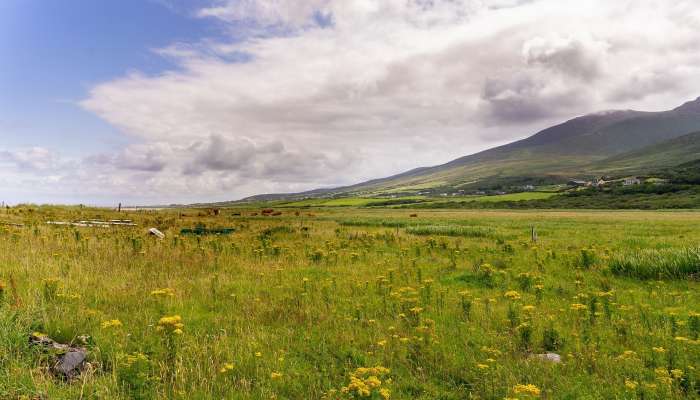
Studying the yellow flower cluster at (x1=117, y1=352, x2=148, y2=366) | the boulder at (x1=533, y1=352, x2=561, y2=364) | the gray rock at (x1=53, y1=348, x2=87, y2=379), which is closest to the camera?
the yellow flower cluster at (x1=117, y1=352, x2=148, y2=366)

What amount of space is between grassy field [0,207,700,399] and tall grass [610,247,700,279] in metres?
0.05

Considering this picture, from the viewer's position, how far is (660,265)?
14570 millimetres

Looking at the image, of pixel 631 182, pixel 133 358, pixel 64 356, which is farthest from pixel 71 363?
pixel 631 182

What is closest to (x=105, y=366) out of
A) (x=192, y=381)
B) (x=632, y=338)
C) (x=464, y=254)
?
(x=192, y=381)

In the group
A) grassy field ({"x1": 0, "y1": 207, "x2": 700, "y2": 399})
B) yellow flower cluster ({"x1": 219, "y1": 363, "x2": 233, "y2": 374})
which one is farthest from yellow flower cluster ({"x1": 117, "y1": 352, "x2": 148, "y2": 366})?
yellow flower cluster ({"x1": 219, "y1": 363, "x2": 233, "y2": 374})

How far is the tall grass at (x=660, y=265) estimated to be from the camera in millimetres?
14297

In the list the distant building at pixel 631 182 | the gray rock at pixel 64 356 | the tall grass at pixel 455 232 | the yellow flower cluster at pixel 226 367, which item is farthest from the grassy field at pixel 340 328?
the distant building at pixel 631 182

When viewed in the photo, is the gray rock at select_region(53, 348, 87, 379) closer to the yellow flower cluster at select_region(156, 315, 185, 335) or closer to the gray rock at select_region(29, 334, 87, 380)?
the gray rock at select_region(29, 334, 87, 380)

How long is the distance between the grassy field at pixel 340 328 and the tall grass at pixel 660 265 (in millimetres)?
53

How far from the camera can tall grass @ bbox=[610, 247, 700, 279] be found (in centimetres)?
1430

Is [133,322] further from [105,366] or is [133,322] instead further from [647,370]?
[647,370]

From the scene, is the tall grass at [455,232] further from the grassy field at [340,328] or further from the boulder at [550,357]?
the boulder at [550,357]

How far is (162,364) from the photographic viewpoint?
6492mm

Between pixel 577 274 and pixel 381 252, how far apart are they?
9.39 m
